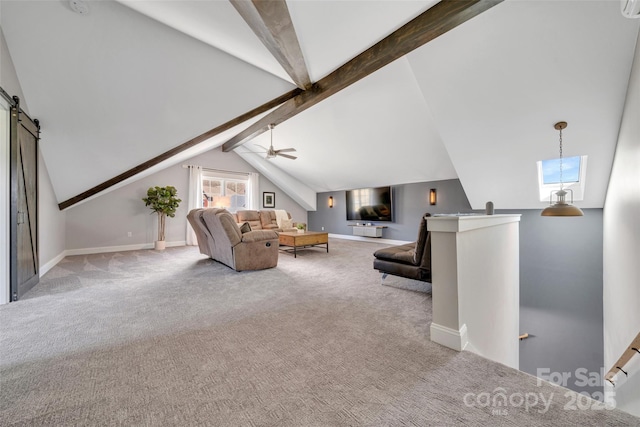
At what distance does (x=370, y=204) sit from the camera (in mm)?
7633

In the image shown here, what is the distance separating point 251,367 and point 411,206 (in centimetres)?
618

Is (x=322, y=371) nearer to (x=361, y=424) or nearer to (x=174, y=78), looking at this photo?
(x=361, y=424)

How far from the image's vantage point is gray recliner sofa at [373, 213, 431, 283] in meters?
2.75

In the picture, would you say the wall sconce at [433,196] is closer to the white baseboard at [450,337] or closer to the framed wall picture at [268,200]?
A: the white baseboard at [450,337]

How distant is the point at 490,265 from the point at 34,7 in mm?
4735

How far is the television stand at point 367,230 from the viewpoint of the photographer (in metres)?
7.36

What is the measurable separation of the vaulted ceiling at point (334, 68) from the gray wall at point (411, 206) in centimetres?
112

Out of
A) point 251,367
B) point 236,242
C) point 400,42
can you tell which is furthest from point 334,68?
point 251,367

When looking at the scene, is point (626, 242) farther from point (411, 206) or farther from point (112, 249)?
point (112, 249)

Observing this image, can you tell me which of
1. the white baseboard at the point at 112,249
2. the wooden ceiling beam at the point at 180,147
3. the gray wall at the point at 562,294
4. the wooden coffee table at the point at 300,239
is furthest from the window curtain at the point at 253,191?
the gray wall at the point at 562,294

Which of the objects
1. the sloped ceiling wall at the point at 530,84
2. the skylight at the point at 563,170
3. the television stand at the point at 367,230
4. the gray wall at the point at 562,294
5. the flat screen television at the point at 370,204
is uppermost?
the sloped ceiling wall at the point at 530,84

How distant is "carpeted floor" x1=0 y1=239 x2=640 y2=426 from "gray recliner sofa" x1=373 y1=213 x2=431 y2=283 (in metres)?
0.27

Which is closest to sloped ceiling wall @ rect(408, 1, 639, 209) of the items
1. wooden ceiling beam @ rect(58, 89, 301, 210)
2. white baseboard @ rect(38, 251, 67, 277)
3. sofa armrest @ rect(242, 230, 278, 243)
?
wooden ceiling beam @ rect(58, 89, 301, 210)

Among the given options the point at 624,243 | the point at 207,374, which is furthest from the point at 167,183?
the point at 624,243
